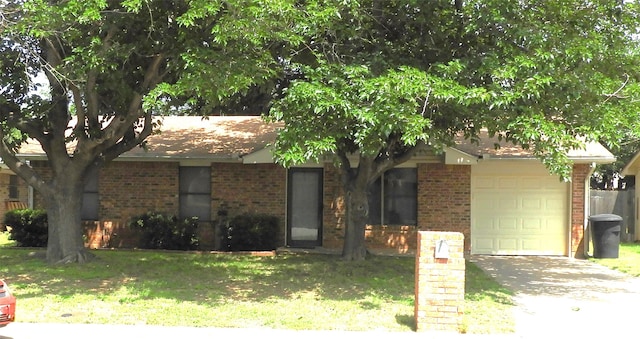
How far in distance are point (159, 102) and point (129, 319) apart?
118 inches

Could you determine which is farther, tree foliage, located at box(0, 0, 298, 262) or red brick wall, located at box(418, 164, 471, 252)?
red brick wall, located at box(418, 164, 471, 252)

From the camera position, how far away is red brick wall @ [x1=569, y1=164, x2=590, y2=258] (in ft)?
50.5

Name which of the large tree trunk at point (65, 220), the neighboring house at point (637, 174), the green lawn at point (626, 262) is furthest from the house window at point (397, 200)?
the neighboring house at point (637, 174)

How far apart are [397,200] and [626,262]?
5496 mm

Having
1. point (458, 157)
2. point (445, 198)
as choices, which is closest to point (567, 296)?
point (458, 157)

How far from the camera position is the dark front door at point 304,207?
16172 millimetres

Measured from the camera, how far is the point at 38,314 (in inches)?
330

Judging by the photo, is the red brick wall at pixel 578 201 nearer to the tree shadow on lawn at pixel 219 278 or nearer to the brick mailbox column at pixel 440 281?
the tree shadow on lawn at pixel 219 278

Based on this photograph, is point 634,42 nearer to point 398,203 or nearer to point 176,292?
point 398,203

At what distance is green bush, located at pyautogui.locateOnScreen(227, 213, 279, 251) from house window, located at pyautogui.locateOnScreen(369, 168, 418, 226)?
2.54m

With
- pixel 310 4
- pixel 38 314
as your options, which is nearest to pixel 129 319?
pixel 38 314

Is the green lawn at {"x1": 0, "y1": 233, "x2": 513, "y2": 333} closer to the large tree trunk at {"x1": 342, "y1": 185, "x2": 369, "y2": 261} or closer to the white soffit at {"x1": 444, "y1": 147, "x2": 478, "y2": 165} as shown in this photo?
the large tree trunk at {"x1": 342, "y1": 185, "x2": 369, "y2": 261}

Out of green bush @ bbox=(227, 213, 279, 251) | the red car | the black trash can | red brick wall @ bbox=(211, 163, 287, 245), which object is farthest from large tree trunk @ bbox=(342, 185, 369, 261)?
the red car

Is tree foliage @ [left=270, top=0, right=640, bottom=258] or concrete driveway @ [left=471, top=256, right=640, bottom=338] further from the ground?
tree foliage @ [left=270, top=0, right=640, bottom=258]
